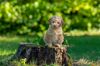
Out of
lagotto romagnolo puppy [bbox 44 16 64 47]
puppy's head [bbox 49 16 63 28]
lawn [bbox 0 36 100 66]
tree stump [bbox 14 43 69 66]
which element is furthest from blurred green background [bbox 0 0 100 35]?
puppy's head [bbox 49 16 63 28]

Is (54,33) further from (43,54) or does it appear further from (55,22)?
(43,54)

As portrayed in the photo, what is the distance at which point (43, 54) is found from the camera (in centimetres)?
940

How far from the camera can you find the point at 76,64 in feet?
32.6

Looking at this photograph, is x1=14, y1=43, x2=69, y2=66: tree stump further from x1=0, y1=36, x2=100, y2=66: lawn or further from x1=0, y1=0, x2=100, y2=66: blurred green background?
x1=0, y1=0, x2=100, y2=66: blurred green background

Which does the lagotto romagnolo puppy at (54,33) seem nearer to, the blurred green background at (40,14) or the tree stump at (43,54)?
the tree stump at (43,54)

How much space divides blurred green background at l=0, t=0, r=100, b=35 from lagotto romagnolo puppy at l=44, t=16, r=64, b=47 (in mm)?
9444

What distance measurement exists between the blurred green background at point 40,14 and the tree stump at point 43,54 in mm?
9233

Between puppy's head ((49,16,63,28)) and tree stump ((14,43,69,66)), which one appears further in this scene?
tree stump ((14,43,69,66))

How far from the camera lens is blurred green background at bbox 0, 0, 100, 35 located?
62.0 feet

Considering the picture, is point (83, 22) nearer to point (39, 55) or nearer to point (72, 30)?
point (72, 30)

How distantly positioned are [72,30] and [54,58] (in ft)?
34.0

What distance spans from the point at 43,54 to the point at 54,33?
1.72 ft

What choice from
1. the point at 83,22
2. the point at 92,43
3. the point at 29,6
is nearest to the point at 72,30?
the point at 83,22

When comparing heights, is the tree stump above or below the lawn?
above
